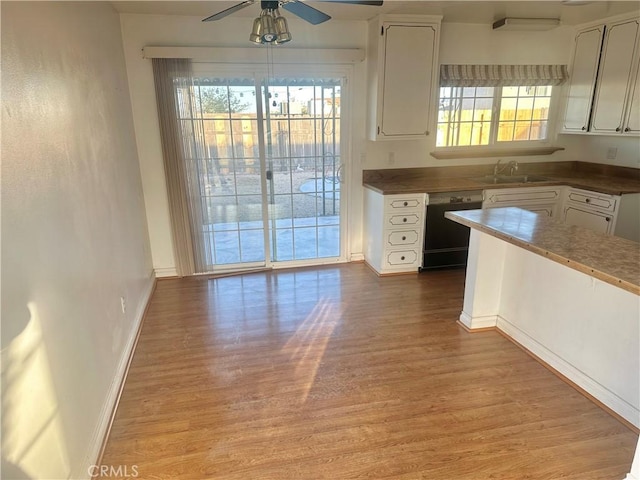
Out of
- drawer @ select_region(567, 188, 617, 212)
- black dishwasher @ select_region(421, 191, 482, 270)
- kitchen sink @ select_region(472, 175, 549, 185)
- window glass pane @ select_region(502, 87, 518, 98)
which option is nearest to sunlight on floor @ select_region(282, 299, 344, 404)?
black dishwasher @ select_region(421, 191, 482, 270)

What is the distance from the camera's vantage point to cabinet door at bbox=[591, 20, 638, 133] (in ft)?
12.4

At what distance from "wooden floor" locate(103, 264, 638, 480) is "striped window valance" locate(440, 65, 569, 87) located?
235 centimetres

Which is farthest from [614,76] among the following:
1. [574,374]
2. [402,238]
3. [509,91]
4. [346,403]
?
[346,403]

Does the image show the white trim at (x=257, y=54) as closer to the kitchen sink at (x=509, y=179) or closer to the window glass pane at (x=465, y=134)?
the window glass pane at (x=465, y=134)

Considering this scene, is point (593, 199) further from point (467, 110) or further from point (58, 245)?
point (58, 245)

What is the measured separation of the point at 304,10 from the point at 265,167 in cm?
202

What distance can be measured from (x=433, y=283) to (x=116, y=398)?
2871 millimetres

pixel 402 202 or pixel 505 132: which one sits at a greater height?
pixel 505 132

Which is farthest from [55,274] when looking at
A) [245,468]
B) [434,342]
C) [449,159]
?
[449,159]

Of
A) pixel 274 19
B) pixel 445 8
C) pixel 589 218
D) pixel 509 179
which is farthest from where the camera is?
pixel 509 179

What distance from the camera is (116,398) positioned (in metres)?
2.33

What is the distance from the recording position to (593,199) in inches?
156

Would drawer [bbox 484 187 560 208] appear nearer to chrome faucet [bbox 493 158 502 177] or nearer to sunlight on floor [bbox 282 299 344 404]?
chrome faucet [bbox 493 158 502 177]

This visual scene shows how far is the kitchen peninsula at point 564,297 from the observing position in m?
2.04
